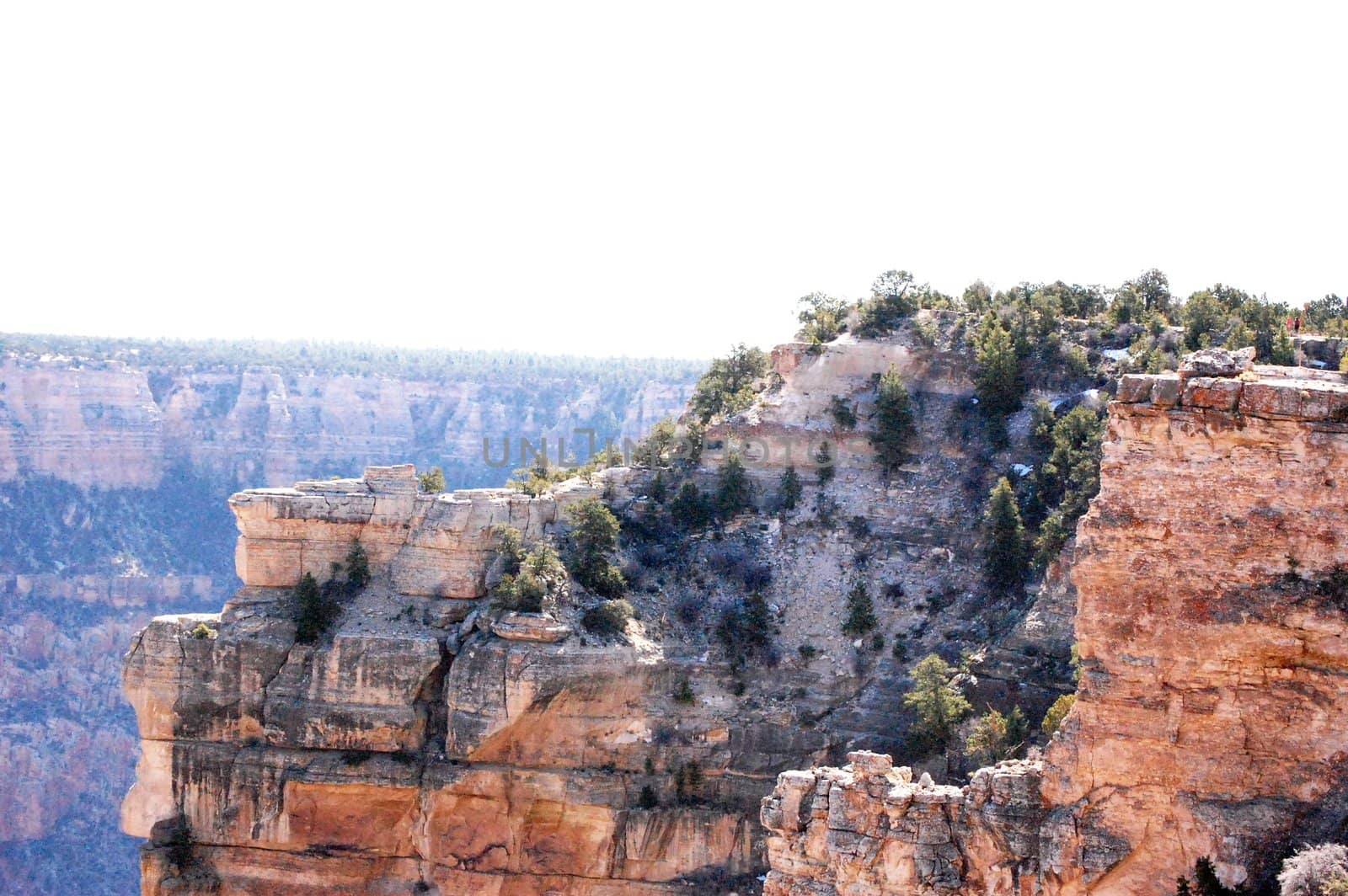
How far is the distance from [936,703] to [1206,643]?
18.4 meters

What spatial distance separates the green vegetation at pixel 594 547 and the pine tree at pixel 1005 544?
34.2ft

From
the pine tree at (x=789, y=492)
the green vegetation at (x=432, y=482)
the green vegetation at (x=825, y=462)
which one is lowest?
the green vegetation at (x=432, y=482)

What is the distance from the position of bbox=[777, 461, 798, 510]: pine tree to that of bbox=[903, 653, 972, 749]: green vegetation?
915cm

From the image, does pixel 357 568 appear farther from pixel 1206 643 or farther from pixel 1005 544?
pixel 1206 643

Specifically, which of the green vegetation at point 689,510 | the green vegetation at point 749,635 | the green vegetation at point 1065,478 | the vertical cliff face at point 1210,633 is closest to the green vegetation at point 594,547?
the green vegetation at point 689,510

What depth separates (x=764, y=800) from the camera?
101 ft

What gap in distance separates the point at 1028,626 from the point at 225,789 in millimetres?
22345

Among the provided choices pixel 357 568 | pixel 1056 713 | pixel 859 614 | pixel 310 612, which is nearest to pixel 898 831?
pixel 1056 713

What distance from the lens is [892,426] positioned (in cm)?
5291

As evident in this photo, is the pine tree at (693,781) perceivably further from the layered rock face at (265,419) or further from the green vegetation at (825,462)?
the layered rock face at (265,419)

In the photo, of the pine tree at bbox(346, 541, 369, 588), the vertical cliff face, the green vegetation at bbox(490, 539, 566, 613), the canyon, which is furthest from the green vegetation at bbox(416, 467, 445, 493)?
the vertical cliff face

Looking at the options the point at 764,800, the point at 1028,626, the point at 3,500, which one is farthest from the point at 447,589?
the point at 3,500

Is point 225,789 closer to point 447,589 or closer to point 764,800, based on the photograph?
point 447,589

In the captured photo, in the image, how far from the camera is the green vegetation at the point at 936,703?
43281 mm
